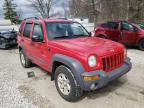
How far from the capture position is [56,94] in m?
4.62

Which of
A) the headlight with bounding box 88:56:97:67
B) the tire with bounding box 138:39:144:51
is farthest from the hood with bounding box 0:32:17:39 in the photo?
the headlight with bounding box 88:56:97:67

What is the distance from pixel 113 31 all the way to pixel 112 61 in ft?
21.8

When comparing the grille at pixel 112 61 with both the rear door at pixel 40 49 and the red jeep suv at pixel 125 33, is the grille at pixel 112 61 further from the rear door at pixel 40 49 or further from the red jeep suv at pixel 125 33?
the red jeep suv at pixel 125 33

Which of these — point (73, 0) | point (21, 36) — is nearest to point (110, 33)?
point (21, 36)

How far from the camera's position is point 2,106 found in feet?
13.6

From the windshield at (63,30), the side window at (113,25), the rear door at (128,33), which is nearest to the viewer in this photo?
the windshield at (63,30)

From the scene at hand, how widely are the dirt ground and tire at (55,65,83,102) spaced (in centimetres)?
17

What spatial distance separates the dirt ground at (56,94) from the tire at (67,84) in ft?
0.56

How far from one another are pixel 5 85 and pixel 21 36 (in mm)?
2130

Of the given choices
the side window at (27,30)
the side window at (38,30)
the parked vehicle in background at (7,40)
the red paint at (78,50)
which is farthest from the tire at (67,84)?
the parked vehicle in background at (7,40)

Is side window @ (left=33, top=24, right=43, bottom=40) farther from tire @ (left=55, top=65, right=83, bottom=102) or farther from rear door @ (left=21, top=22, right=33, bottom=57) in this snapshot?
tire @ (left=55, top=65, right=83, bottom=102)

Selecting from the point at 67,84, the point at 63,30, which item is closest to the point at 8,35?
the point at 63,30

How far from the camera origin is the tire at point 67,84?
3902 mm

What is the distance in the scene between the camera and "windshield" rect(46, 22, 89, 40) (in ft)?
16.1
